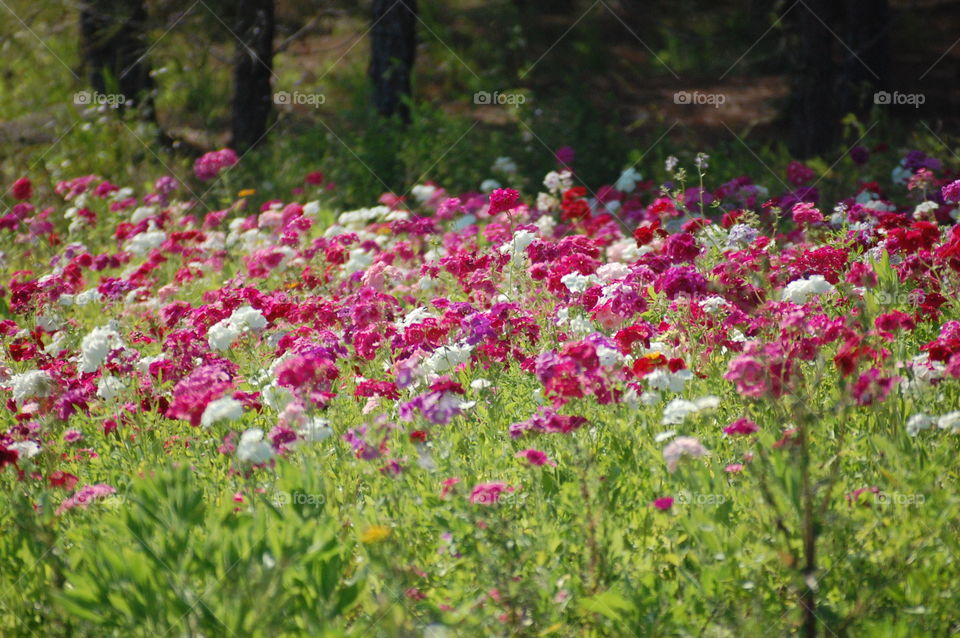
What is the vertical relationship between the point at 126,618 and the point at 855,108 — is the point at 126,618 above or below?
below

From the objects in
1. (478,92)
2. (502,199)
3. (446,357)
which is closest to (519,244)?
(502,199)

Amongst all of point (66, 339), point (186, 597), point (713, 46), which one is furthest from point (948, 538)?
point (713, 46)

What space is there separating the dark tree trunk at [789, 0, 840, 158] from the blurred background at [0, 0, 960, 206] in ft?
0.05

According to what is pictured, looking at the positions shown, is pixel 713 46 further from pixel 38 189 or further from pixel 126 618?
pixel 126 618

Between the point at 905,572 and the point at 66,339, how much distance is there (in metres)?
3.41

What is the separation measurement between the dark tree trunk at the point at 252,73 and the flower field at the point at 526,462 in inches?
234

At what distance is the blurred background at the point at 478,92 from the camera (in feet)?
27.6

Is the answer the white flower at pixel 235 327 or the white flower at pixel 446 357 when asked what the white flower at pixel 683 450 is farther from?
the white flower at pixel 235 327

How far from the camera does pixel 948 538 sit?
2436 millimetres

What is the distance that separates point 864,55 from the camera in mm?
8523

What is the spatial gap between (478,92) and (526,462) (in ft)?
19.6

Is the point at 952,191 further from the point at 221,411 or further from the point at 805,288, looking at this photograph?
the point at 221,411

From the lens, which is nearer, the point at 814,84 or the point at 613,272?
the point at 613,272

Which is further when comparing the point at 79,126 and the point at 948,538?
the point at 79,126
